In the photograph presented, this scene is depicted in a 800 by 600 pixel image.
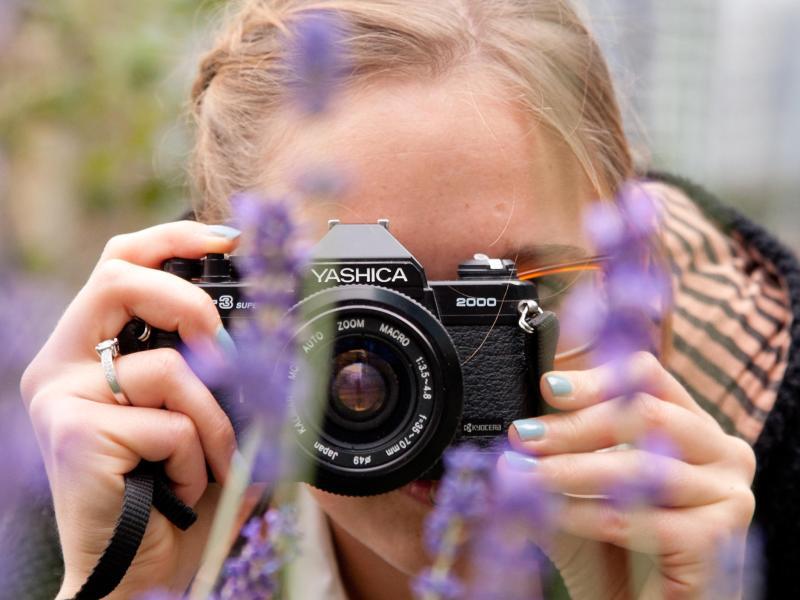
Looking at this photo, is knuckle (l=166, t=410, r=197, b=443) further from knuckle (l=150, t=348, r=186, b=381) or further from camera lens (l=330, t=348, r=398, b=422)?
camera lens (l=330, t=348, r=398, b=422)

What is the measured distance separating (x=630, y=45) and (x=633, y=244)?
1132mm

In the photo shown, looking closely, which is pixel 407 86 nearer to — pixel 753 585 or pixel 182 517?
pixel 182 517

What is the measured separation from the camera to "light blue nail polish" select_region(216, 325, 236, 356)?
0.85 meters

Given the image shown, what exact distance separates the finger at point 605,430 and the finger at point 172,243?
0.30m

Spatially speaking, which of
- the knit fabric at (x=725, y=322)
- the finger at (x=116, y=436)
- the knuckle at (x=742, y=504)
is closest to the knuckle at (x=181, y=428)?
the finger at (x=116, y=436)

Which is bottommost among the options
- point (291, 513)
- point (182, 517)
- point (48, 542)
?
point (48, 542)

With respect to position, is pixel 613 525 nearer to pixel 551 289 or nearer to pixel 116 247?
pixel 551 289

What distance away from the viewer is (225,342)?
→ 86 centimetres

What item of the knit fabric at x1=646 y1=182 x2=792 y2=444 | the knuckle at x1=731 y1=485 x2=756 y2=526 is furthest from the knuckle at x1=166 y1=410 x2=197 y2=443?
the knit fabric at x1=646 y1=182 x2=792 y2=444

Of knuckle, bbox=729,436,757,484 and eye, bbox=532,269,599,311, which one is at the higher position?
eye, bbox=532,269,599,311

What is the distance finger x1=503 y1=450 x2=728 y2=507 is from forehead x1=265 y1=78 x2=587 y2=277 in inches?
8.3

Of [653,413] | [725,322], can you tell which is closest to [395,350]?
[653,413]

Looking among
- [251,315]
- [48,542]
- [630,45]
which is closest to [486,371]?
[251,315]

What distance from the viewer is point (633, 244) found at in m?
0.64
